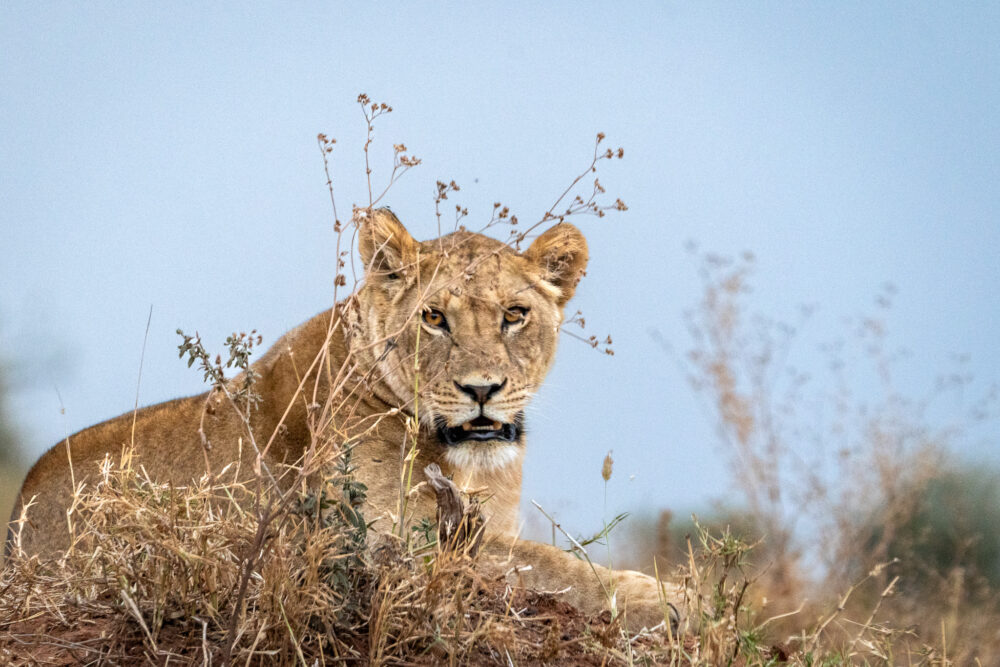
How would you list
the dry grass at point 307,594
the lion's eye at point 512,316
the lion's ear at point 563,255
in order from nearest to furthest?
the dry grass at point 307,594 → the lion's eye at point 512,316 → the lion's ear at point 563,255

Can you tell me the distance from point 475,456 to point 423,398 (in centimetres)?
37

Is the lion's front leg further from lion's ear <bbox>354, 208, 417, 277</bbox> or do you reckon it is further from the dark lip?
lion's ear <bbox>354, 208, 417, 277</bbox>

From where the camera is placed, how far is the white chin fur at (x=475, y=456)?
17.2 feet

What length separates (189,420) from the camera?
237 inches

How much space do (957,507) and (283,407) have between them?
9257 millimetres

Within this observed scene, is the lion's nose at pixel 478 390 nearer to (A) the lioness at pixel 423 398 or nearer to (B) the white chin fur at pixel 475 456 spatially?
(A) the lioness at pixel 423 398

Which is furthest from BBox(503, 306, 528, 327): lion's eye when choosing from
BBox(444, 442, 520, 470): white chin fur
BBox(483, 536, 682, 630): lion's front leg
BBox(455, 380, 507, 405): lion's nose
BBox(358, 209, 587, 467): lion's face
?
BBox(483, 536, 682, 630): lion's front leg

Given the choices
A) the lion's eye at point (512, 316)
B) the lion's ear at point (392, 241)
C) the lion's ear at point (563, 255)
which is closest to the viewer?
the lion's ear at point (392, 241)

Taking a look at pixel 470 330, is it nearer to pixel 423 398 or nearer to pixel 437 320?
pixel 437 320

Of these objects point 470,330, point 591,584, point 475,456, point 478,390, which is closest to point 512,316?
point 470,330

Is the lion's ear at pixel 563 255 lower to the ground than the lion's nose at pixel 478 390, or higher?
higher

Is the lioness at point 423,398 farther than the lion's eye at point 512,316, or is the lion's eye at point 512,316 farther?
the lion's eye at point 512,316

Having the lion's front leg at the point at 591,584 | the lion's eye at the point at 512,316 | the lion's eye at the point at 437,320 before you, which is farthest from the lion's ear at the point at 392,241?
the lion's front leg at the point at 591,584

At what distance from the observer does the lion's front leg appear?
14.3ft
